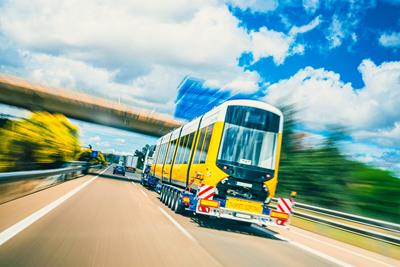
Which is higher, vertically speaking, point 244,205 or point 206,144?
point 206,144

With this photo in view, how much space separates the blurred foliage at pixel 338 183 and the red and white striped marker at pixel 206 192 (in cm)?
1235

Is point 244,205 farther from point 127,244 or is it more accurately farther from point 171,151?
point 171,151

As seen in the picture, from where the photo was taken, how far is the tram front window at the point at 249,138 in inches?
452

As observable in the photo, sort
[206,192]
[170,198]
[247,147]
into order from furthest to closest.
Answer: [170,198], [247,147], [206,192]

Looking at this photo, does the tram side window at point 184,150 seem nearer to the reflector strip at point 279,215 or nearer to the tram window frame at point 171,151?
the tram window frame at point 171,151

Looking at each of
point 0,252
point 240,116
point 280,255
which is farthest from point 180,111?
point 0,252

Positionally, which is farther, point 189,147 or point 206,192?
point 189,147

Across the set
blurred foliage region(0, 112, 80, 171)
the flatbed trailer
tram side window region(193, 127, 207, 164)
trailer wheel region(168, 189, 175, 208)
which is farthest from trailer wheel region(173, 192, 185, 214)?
blurred foliage region(0, 112, 80, 171)

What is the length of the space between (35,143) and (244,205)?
1238cm

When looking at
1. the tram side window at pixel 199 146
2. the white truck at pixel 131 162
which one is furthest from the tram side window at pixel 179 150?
the white truck at pixel 131 162

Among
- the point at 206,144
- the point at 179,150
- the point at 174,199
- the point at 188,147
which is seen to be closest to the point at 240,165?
the point at 206,144

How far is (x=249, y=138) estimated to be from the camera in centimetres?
1161

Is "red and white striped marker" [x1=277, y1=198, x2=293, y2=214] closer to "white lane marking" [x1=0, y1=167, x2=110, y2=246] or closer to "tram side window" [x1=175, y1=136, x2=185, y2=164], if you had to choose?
"tram side window" [x1=175, y1=136, x2=185, y2=164]

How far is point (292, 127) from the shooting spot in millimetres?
27766
